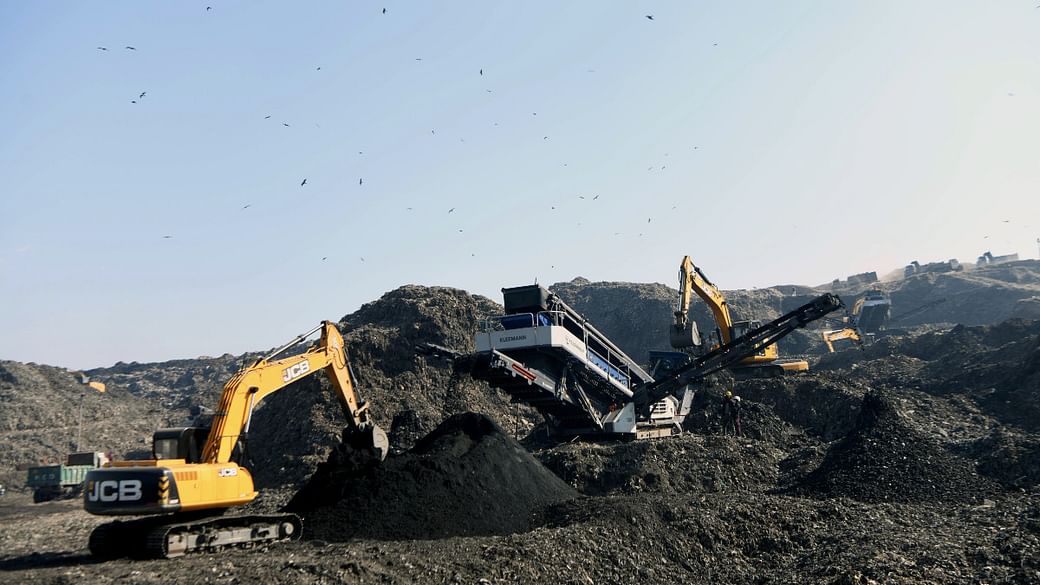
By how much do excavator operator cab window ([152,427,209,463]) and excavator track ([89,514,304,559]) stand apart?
103 cm

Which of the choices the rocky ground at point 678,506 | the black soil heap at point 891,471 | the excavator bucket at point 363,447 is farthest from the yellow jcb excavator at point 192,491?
the black soil heap at point 891,471

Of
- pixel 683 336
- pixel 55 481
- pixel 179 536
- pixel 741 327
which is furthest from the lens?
pixel 55 481

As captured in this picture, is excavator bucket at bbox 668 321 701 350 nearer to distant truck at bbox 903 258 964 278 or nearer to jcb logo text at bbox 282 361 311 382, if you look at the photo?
jcb logo text at bbox 282 361 311 382

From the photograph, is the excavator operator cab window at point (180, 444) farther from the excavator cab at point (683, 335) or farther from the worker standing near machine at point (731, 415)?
the excavator cab at point (683, 335)

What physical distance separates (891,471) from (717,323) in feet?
39.8

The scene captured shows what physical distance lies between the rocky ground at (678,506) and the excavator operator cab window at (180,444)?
1.70 m

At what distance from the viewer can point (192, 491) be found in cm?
1203

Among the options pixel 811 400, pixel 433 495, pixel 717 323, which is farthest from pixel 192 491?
pixel 811 400

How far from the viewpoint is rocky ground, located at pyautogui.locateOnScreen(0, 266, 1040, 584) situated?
11680 mm

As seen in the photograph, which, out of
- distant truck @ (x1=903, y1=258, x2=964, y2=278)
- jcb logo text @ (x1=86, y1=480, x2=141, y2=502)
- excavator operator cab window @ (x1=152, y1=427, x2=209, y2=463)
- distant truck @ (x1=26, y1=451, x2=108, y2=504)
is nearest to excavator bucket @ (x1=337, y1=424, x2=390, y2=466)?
excavator operator cab window @ (x1=152, y1=427, x2=209, y2=463)

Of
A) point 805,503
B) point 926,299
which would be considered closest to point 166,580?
point 805,503

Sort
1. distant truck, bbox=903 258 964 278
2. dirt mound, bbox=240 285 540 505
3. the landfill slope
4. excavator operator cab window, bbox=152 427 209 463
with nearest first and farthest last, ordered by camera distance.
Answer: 1. excavator operator cab window, bbox=152 427 209 463
2. dirt mound, bbox=240 285 540 505
3. the landfill slope
4. distant truck, bbox=903 258 964 278

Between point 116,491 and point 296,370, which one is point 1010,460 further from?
point 116,491

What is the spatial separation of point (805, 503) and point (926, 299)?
77.9 meters
